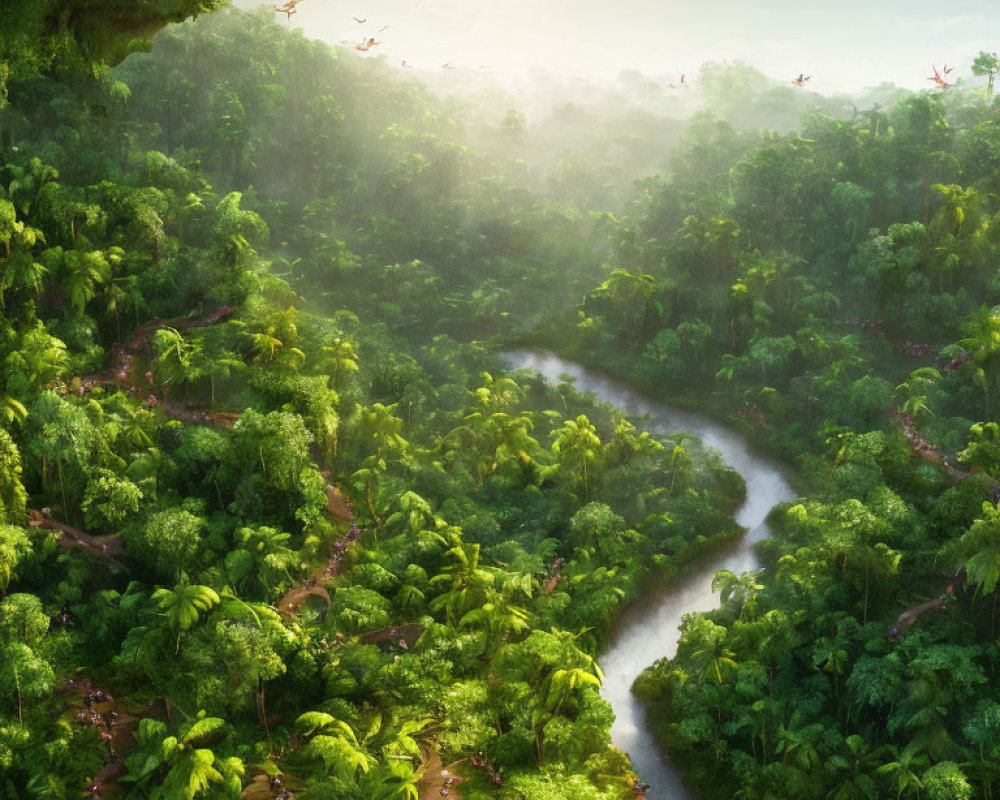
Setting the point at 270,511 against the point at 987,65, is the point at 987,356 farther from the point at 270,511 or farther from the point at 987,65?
the point at 987,65

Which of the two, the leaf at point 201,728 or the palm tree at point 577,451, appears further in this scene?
the palm tree at point 577,451

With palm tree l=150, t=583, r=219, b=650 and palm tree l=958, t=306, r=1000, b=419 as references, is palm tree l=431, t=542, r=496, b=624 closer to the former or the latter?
palm tree l=150, t=583, r=219, b=650

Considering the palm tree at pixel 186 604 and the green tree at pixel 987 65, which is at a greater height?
the green tree at pixel 987 65

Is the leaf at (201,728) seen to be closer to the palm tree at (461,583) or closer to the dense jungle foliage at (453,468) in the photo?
the dense jungle foliage at (453,468)

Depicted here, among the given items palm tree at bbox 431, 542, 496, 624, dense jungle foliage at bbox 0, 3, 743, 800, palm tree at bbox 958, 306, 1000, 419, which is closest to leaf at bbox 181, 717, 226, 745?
dense jungle foliage at bbox 0, 3, 743, 800

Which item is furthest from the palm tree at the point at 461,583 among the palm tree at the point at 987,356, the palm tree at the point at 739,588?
the palm tree at the point at 987,356

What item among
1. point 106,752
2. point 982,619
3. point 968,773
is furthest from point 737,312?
point 106,752
